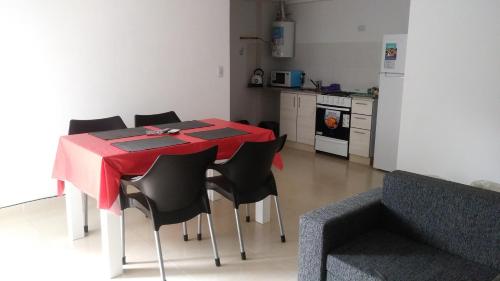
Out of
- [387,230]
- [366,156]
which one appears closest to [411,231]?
[387,230]

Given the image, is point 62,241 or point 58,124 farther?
point 58,124

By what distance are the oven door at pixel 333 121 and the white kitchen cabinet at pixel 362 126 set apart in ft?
0.32

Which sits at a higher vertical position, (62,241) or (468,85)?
(468,85)

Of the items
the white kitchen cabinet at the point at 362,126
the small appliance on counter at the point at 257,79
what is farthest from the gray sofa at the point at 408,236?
the small appliance on counter at the point at 257,79

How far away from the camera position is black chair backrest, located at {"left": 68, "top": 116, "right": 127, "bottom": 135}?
3439 millimetres

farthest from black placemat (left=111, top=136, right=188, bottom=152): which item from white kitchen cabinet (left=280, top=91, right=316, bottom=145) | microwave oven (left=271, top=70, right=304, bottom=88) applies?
microwave oven (left=271, top=70, right=304, bottom=88)

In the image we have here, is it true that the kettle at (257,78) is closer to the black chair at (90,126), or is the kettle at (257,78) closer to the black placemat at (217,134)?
the black chair at (90,126)

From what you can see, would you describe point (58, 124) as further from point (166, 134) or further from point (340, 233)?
point (340, 233)

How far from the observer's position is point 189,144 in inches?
112

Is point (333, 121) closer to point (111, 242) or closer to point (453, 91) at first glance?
point (453, 91)

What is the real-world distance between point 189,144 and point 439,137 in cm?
262

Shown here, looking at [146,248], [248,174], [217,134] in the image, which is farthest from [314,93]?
[146,248]

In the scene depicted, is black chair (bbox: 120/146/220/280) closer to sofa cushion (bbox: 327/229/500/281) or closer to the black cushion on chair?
the black cushion on chair

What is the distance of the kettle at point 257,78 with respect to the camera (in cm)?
662
